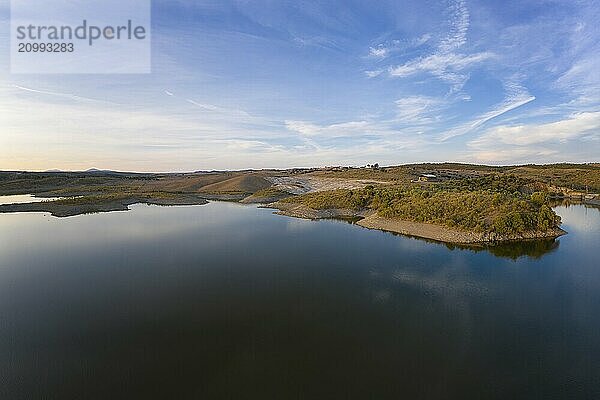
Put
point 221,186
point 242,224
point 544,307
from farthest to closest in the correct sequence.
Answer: point 221,186
point 242,224
point 544,307

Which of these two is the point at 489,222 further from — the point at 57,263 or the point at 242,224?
the point at 57,263

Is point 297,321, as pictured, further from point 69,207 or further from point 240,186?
point 240,186

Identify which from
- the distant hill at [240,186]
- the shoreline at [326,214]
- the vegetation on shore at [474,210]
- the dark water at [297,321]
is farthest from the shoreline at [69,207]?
the vegetation on shore at [474,210]

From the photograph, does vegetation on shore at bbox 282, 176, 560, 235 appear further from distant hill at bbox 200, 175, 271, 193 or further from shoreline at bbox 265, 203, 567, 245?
distant hill at bbox 200, 175, 271, 193

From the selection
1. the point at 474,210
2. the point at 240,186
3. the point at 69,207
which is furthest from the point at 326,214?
the point at 240,186

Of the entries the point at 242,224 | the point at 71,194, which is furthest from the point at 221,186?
the point at 242,224

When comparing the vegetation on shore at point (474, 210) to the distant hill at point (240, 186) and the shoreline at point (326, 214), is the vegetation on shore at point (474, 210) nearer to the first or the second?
the shoreline at point (326, 214)

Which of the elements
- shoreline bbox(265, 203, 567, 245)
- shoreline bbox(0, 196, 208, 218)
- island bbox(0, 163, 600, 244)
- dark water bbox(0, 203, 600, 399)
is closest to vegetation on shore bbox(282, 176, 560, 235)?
island bbox(0, 163, 600, 244)

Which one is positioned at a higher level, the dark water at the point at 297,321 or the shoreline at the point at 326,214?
the shoreline at the point at 326,214
